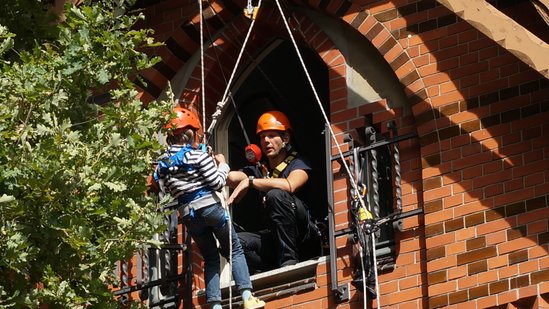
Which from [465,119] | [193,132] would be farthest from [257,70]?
[465,119]

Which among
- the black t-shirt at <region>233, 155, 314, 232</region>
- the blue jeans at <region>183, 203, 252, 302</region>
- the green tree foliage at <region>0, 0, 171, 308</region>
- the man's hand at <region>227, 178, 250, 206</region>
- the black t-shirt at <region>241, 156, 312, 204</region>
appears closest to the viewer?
the green tree foliage at <region>0, 0, 171, 308</region>

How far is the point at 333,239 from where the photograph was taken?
17.1 meters

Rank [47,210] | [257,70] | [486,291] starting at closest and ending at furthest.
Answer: [47,210], [486,291], [257,70]

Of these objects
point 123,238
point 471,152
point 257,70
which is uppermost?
point 257,70

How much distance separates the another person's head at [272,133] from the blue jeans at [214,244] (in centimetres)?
110

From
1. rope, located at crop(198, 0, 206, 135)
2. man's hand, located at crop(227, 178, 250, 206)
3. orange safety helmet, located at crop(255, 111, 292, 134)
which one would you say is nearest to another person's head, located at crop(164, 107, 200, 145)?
rope, located at crop(198, 0, 206, 135)

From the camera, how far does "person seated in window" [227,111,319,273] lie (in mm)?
17672

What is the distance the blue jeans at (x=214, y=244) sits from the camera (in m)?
17.0

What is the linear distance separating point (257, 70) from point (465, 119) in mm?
2765

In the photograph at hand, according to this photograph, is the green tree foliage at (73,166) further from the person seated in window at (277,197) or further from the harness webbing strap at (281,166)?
the harness webbing strap at (281,166)

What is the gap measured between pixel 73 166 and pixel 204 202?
8.80 feet

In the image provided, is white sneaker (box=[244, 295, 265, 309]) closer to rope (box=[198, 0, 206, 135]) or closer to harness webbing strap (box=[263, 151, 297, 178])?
Result: rope (box=[198, 0, 206, 135])

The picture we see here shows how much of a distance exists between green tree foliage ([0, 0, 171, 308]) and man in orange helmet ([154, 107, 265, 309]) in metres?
1.39

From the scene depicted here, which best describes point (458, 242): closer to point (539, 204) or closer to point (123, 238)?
point (539, 204)
